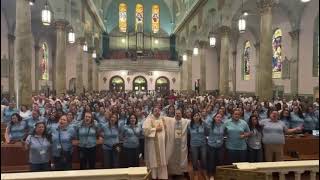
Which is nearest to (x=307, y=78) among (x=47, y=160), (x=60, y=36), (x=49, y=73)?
(x=60, y=36)

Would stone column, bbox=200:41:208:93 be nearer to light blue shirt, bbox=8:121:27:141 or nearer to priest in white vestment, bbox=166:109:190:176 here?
priest in white vestment, bbox=166:109:190:176

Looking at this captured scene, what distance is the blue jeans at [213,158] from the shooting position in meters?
8.88

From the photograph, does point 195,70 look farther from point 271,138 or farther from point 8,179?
point 8,179

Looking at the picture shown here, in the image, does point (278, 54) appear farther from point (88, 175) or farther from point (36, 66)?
point (88, 175)

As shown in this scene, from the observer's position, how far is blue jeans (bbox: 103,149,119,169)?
903 centimetres

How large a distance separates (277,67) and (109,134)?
73.1ft

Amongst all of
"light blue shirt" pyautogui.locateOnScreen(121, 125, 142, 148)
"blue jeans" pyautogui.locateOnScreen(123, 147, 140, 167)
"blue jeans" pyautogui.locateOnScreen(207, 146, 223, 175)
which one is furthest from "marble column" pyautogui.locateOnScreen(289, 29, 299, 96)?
"light blue shirt" pyautogui.locateOnScreen(121, 125, 142, 148)

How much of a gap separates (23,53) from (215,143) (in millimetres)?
8581

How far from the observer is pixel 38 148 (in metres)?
7.35

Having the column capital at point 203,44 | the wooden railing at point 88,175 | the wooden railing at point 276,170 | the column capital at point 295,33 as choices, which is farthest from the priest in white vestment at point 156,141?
the column capital at point 203,44

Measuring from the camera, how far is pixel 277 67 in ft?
92.8

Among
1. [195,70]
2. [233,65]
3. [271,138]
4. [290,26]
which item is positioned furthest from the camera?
[195,70]

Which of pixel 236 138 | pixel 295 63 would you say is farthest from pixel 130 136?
pixel 295 63

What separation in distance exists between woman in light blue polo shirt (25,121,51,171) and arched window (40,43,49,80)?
1173 inches
